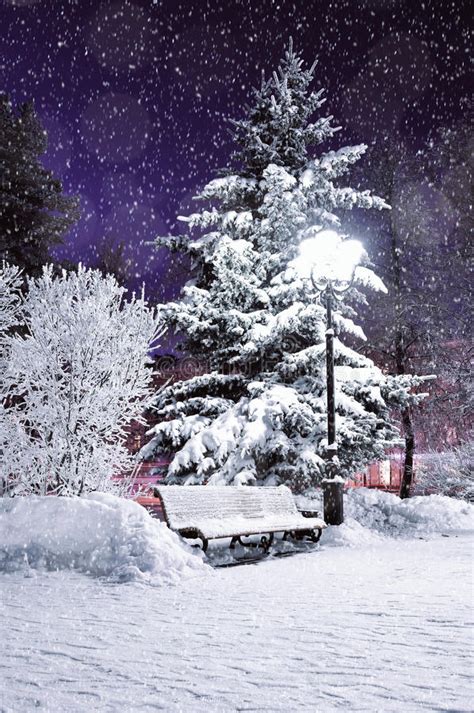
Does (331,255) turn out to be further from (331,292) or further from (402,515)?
(402,515)

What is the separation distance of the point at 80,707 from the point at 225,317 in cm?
1439

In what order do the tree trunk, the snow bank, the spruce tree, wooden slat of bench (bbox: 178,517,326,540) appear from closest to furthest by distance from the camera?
wooden slat of bench (bbox: 178,517,326,540) → the snow bank → the tree trunk → the spruce tree

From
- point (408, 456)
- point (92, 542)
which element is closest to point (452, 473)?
point (408, 456)

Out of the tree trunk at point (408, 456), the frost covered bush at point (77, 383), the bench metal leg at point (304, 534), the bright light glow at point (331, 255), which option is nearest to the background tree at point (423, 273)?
the tree trunk at point (408, 456)

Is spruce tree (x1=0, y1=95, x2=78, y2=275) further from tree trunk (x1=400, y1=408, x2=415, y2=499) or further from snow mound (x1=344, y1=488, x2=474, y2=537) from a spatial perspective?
snow mound (x1=344, y1=488, x2=474, y2=537)

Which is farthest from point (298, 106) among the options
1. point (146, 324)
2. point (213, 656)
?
point (213, 656)

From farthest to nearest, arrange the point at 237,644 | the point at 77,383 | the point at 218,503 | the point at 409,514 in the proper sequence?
the point at 409,514
the point at 77,383
the point at 218,503
the point at 237,644

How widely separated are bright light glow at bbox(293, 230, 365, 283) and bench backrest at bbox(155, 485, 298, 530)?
4402 millimetres

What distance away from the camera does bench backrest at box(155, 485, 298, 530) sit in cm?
934

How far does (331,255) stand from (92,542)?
772 cm

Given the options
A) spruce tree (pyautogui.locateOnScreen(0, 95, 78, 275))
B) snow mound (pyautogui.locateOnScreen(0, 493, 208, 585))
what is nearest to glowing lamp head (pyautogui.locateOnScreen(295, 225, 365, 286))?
snow mound (pyautogui.locateOnScreen(0, 493, 208, 585))

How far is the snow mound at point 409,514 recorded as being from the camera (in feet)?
47.0

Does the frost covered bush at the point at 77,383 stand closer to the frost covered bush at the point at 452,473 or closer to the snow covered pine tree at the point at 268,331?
the snow covered pine tree at the point at 268,331

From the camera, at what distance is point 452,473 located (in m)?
17.9
